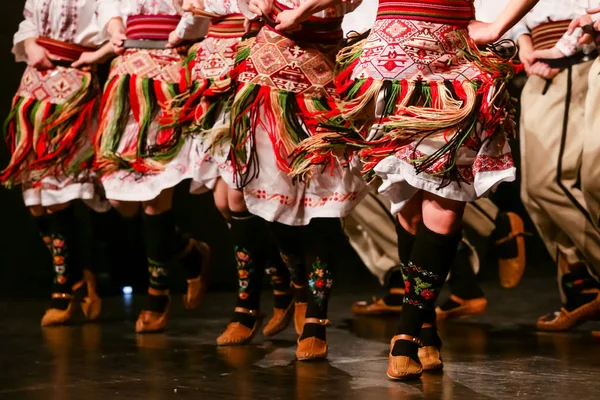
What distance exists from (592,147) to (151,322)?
1612mm

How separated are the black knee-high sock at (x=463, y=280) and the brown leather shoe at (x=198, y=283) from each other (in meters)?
0.94

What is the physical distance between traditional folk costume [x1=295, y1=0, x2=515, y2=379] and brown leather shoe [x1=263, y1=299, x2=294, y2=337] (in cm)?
78

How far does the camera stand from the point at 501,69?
2.53 meters

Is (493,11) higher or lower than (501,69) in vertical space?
higher

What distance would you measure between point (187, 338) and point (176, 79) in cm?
91

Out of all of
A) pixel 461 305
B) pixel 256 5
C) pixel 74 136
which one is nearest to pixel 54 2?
pixel 74 136

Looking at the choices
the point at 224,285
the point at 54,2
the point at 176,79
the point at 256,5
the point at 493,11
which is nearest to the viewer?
the point at 256,5

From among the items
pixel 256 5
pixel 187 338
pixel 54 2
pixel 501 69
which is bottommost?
pixel 187 338

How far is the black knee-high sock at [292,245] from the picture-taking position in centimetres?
314

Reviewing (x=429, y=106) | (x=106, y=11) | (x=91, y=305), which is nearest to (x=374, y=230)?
(x=91, y=305)

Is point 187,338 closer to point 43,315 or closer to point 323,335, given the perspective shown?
point 323,335

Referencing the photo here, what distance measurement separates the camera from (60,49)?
3857mm

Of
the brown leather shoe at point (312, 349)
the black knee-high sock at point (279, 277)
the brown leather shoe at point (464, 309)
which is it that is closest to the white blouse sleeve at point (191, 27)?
the black knee-high sock at point (279, 277)

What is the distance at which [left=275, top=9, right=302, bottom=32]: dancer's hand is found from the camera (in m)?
2.84
